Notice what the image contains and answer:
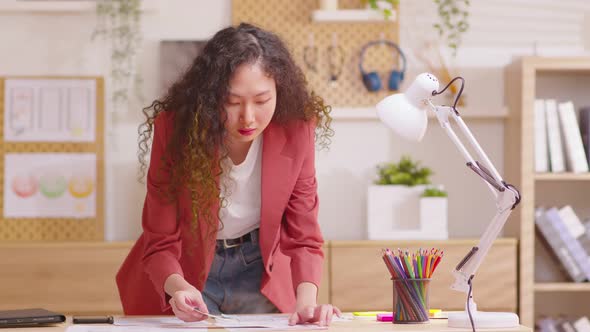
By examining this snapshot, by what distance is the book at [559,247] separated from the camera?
363cm

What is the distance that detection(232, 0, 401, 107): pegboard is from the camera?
3.80m

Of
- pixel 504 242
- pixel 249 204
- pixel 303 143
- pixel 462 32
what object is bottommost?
pixel 504 242

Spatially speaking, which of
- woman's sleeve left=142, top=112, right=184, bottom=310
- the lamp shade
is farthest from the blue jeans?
the lamp shade

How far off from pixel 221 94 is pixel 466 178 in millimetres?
2044

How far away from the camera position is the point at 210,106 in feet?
6.81

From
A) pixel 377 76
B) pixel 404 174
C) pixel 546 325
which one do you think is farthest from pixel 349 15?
pixel 546 325

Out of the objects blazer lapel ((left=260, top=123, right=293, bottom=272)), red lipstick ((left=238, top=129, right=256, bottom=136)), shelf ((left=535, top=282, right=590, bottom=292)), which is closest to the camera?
red lipstick ((left=238, top=129, right=256, bottom=136))

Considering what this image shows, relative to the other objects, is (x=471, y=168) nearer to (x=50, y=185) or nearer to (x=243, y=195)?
(x=243, y=195)

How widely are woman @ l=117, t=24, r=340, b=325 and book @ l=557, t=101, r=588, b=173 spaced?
173cm

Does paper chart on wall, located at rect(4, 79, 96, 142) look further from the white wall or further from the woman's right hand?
the woman's right hand

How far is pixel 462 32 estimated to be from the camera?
12.6 feet

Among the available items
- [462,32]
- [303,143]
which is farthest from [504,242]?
[303,143]

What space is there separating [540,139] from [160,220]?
2.03 metres

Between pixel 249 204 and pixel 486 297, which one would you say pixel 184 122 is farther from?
pixel 486 297
